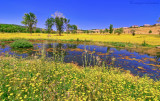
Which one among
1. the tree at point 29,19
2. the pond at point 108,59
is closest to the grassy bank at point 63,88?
the pond at point 108,59

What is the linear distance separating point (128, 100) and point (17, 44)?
20.3 meters

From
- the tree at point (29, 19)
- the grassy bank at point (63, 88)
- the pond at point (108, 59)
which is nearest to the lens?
the grassy bank at point (63, 88)

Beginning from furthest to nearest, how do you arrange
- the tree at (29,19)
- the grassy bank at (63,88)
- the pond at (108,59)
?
the tree at (29,19), the pond at (108,59), the grassy bank at (63,88)

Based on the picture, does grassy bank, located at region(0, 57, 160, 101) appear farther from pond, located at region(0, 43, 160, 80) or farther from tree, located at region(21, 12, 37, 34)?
tree, located at region(21, 12, 37, 34)

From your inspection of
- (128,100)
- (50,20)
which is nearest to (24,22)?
(50,20)

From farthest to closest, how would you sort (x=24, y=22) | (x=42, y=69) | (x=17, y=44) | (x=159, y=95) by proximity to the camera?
(x=24, y=22) → (x=17, y=44) → (x=42, y=69) → (x=159, y=95)

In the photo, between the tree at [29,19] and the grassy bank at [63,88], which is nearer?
the grassy bank at [63,88]

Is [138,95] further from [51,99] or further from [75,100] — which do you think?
[51,99]

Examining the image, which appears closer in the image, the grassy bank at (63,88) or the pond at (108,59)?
the grassy bank at (63,88)

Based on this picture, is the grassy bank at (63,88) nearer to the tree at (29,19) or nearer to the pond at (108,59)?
the pond at (108,59)

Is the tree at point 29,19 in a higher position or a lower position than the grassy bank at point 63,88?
higher

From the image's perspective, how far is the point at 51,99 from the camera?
3.07m

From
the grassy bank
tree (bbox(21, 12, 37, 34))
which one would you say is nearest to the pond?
the grassy bank

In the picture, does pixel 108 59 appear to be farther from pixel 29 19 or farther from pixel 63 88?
pixel 29 19
